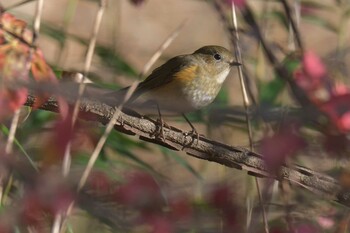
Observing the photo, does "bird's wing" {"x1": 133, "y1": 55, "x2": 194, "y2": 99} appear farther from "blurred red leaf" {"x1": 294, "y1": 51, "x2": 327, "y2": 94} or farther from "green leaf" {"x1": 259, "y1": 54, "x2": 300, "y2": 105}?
"blurred red leaf" {"x1": 294, "y1": 51, "x2": 327, "y2": 94}

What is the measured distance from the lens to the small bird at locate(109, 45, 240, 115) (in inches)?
116

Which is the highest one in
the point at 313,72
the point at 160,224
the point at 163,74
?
the point at 163,74

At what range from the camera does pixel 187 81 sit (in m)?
3.08

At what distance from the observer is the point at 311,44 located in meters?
6.40

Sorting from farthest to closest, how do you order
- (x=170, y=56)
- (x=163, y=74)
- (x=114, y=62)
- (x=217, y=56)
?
(x=170, y=56), (x=217, y=56), (x=114, y=62), (x=163, y=74)

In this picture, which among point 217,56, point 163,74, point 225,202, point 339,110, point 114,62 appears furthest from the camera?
point 217,56

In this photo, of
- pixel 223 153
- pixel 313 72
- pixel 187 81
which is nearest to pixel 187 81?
pixel 187 81

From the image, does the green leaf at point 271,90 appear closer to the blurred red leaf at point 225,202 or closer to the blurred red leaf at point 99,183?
the blurred red leaf at point 99,183

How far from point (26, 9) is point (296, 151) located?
4.99 meters

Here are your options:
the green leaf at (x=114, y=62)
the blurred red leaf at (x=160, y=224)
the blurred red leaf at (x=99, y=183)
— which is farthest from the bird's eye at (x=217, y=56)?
the blurred red leaf at (x=160, y=224)

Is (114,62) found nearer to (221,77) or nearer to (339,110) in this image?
(221,77)

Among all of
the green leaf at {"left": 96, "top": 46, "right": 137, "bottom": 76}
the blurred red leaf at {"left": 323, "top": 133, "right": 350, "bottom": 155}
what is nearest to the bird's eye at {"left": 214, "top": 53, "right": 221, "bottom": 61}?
the green leaf at {"left": 96, "top": 46, "right": 137, "bottom": 76}

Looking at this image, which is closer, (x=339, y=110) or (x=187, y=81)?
(x=339, y=110)

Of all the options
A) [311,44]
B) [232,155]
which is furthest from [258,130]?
[311,44]
